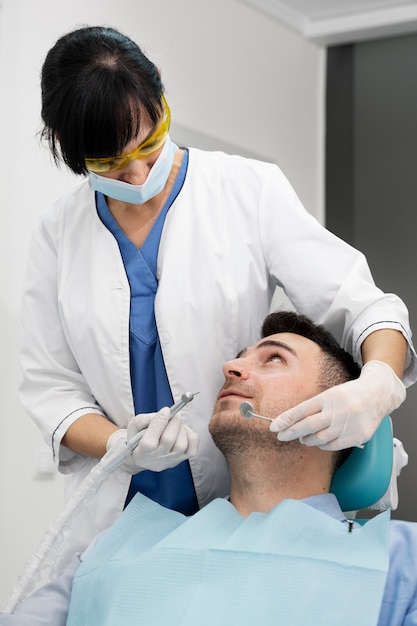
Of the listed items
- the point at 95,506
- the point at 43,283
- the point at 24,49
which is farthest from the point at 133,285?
the point at 24,49

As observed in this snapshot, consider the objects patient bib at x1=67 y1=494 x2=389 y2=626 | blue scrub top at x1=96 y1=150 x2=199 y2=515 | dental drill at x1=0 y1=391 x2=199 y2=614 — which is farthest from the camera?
blue scrub top at x1=96 y1=150 x2=199 y2=515

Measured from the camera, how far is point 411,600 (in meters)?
1.41

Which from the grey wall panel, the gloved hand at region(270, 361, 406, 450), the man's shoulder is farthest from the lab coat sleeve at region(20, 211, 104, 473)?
the grey wall panel

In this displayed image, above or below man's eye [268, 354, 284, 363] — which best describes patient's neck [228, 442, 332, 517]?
below

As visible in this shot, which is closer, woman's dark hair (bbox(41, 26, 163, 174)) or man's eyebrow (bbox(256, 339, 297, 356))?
woman's dark hair (bbox(41, 26, 163, 174))

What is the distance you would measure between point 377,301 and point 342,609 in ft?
1.80

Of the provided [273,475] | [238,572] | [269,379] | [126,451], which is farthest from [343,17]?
[238,572]

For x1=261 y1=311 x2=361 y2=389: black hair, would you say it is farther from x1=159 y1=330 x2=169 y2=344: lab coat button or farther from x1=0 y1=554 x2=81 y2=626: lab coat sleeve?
x1=0 y1=554 x2=81 y2=626: lab coat sleeve

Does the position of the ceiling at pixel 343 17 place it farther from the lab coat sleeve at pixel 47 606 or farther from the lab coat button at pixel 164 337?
the lab coat sleeve at pixel 47 606

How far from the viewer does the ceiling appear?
3894 millimetres

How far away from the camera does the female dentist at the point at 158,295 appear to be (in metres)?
1.59

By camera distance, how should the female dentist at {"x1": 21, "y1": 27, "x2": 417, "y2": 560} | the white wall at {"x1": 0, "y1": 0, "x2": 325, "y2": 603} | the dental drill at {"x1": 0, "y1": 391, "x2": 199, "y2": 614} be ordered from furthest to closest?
1. the white wall at {"x1": 0, "y1": 0, "x2": 325, "y2": 603}
2. the female dentist at {"x1": 21, "y1": 27, "x2": 417, "y2": 560}
3. the dental drill at {"x1": 0, "y1": 391, "x2": 199, "y2": 614}

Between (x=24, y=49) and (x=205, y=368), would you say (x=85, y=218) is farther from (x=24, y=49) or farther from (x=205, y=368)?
(x=24, y=49)

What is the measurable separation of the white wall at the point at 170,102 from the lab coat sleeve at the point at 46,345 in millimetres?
311
